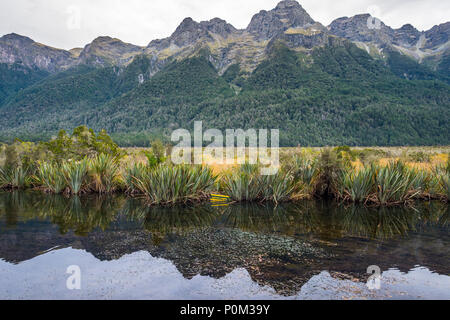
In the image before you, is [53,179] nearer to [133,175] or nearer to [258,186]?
[133,175]

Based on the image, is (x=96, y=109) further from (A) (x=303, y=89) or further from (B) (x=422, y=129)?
(B) (x=422, y=129)

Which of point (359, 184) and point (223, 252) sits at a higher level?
point (359, 184)

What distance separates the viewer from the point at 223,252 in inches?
221

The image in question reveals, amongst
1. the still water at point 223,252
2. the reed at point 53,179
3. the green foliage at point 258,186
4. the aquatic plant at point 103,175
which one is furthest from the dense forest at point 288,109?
the still water at point 223,252

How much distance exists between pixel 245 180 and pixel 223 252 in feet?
17.1

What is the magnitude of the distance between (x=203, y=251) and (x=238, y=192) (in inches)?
201

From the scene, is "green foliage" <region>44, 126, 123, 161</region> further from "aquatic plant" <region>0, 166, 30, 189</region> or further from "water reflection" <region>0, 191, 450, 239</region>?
"water reflection" <region>0, 191, 450, 239</region>

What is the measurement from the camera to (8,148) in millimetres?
13750

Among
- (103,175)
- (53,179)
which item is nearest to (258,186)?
(103,175)

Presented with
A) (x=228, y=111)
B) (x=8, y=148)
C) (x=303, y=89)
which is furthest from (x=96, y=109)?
(x=8, y=148)

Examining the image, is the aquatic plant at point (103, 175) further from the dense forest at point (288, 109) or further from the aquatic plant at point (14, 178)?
the dense forest at point (288, 109)

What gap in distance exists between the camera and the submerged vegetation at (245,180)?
10.1m

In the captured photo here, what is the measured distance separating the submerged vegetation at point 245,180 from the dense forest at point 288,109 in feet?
328

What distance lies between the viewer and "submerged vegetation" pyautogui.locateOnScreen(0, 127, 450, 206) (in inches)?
396
